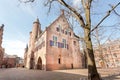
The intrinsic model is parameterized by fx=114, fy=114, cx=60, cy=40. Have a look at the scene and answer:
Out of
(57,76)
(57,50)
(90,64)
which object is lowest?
(57,76)

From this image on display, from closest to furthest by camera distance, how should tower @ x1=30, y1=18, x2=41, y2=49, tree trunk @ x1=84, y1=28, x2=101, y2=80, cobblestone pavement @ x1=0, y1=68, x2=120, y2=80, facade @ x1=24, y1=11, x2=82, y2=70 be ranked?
tree trunk @ x1=84, y1=28, x2=101, y2=80 → cobblestone pavement @ x1=0, y1=68, x2=120, y2=80 → facade @ x1=24, y1=11, x2=82, y2=70 → tower @ x1=30, y1=18, x2=41, y2=49

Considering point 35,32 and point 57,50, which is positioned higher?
point 35,32

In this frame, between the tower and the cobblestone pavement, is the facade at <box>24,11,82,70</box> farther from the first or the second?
the cobblestone pavement

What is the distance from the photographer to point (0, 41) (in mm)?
46219

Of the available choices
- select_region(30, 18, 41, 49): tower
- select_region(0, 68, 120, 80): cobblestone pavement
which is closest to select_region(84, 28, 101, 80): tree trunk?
select_region(0, 68, 120, 80): cobblestone pavement

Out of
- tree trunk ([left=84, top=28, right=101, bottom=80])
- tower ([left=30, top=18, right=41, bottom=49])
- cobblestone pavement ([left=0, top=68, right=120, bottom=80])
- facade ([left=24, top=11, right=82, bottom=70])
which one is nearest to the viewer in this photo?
tree trunk ([left=84, top=28, right=101, bottom=80])

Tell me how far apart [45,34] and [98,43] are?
11914 mm

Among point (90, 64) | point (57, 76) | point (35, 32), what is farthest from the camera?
point (35, 32)

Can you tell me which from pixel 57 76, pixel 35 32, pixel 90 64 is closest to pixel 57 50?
pixel 35 32

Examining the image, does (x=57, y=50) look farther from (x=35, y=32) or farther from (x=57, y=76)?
(x=57, y=76)

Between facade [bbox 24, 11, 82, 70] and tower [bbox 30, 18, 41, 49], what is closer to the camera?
facade [bbox 24, 11, 82, 70]

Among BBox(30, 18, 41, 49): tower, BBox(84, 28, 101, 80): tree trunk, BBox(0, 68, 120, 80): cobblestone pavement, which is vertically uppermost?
BBox(30, 18, 41, 49): tower

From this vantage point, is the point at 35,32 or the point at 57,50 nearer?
the point at 57,50

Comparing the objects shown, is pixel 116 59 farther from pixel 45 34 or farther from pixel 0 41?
pixel 0 41
